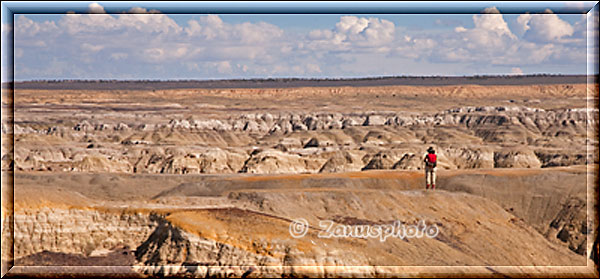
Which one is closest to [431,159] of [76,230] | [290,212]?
[290,212]

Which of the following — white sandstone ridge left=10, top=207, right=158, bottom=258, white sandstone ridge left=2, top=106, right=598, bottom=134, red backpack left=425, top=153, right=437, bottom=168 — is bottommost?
white sandstone ridge left=2, top=106, right=598, bottom=134

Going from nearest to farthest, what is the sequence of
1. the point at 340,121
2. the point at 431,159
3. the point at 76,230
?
1. the point at 431,159
2. the point at 76,230
3. the point at 340,121

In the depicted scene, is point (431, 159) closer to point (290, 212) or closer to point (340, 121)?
point (290, 212)

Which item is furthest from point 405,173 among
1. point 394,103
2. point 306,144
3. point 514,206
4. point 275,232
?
point 394,103

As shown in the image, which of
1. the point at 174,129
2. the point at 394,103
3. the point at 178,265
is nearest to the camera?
the point at 178,265

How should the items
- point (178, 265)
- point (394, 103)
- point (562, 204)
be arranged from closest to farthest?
point (178, 265), point (562, 204), point (394, 103)

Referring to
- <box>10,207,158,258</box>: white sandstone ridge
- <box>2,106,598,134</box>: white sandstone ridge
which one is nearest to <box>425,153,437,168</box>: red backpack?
<box>10,207,158,258</box>: white sandstone ridge

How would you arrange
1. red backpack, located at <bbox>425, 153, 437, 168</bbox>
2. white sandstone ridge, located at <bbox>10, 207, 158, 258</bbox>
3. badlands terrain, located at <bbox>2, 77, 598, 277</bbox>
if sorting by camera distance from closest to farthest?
1. badlands terrain, located at <bbox>2, 77, 598, 277</bbox>
2. white sandstone ridge, located at <bbox>10, 207, 158, 258</bbox>
3. red backpack, located at <bbox>425, 153, 437, 168</bbox>

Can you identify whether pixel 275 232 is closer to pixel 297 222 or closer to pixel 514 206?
pixel 297 222

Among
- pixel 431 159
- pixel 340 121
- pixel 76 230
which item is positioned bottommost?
pixel 340 121

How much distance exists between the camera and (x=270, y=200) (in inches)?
1196

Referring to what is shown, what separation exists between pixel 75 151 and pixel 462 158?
124 ft

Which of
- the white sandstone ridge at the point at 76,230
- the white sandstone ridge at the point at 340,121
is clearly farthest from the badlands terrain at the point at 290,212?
the white sandstone ridge at the point at 340,121

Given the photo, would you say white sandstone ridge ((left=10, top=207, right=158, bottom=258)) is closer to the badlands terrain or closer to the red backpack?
the badlands terrain
